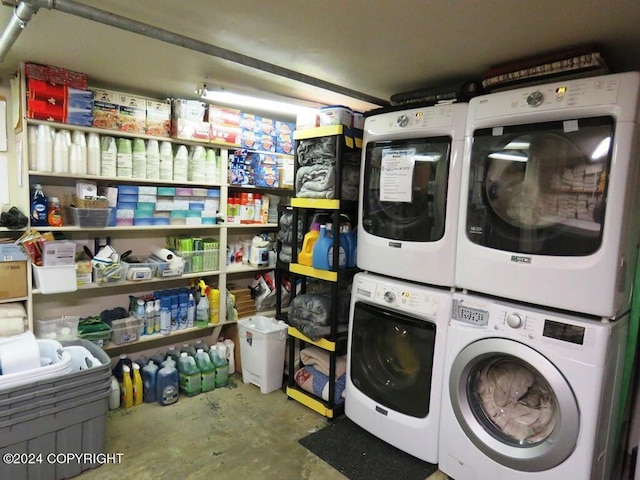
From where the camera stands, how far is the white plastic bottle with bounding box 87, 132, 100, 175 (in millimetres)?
2589

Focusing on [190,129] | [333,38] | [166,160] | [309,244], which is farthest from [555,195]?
[166,160]

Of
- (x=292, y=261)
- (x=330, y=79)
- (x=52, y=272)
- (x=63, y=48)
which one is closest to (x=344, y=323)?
(x=292, y=261)

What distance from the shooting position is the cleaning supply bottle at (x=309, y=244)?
2646 millimetres

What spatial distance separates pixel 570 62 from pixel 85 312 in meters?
3.39

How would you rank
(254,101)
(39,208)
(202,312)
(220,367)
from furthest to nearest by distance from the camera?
(202,312)
(220,367)
(254,101)
(39,208)

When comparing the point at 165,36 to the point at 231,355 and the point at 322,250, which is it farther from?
the point at 231,355

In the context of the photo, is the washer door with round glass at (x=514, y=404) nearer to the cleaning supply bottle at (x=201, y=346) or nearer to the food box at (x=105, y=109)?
the cleaning supply bottle at (x=201, y=346)

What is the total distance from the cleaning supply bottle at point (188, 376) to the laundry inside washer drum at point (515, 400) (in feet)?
6.39

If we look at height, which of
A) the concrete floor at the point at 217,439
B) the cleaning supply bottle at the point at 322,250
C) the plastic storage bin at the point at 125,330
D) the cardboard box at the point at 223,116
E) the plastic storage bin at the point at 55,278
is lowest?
the concrete floor at the point at 217,439

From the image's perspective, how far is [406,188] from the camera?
2.22 m

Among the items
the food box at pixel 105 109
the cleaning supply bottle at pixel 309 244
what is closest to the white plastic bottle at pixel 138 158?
the food box at pixel 105 109

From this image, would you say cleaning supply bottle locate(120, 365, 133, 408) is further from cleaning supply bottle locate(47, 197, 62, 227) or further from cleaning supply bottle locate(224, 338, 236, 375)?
cleaning supply bottle locate(47, 197, 62, 227)

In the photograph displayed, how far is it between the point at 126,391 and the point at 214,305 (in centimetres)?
86

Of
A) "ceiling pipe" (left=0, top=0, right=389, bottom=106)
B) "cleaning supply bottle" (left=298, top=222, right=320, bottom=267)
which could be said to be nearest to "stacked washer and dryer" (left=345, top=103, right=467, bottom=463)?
"cleaning supply bottle" (left=298, top=222, right=320, bottom=267)
